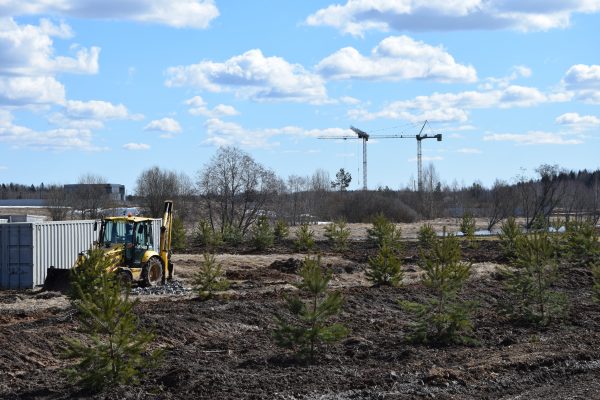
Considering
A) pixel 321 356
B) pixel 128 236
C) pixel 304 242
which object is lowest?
pixel 321 356

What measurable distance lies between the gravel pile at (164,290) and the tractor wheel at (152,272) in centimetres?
18

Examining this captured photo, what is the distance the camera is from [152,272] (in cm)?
2783

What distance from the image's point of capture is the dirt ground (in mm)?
12844

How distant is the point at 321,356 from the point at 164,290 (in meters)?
12.9

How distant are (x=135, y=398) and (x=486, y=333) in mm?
8550

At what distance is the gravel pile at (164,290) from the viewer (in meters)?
27.0

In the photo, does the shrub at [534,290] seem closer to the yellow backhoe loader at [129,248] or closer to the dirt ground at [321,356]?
the dirt ground at [321,356]

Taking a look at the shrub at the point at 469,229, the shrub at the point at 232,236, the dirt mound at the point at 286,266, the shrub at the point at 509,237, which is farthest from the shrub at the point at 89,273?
the shrub at the point at 232,236

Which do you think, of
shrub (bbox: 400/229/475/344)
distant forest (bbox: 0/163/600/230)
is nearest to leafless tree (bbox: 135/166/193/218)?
distant forest (bbox: 0/163/600/230)

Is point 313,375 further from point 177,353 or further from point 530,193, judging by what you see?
point 530,193

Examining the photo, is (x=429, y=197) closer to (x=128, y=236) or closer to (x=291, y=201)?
(x=291, y=201)

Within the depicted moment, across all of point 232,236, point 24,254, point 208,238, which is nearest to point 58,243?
point 24,254

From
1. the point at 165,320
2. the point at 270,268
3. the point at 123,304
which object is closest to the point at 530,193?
the point at 270,268

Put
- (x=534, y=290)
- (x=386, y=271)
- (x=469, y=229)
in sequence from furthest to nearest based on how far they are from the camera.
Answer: (x=469, y=229) < (x=386, y=271) < (x=534, y=290)
